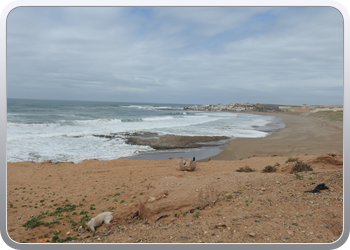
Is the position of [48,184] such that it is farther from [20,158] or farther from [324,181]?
[324,181]

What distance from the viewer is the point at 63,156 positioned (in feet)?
44.9

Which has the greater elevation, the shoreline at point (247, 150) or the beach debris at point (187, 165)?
the beach debris at point (187, 165)

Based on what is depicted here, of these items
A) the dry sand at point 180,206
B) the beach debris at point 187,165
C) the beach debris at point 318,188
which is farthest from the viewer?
the beach debris at point 187,165

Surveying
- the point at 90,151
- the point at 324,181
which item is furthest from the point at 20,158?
the point at 324,181

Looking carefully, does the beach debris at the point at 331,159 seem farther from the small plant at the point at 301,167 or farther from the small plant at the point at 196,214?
the small plant at the point at 196,214

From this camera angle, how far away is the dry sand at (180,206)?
10.9ft

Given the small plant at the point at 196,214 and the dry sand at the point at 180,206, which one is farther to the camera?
the small plant at the point at 196,214

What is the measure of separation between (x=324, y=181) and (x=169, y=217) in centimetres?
377

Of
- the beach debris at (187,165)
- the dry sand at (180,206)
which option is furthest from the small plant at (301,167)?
the beach debris at (187,165)

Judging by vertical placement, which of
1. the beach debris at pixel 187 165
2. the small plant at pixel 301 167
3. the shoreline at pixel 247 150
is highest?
the small plant at pixel 301 167

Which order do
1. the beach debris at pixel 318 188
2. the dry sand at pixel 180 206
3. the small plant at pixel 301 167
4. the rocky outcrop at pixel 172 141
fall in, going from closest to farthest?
the dry sand at pixel 180 206 → the beach debris at pixel 318 188 → the small plant at pixel 301 167 → the rocky outcrop at pixel 172 141

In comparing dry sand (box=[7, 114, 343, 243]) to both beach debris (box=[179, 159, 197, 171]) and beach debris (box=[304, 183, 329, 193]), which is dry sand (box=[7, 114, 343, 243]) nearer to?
beach debris (box=[304, 183, 329, 193])

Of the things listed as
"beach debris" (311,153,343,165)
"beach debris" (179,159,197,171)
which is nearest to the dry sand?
"beach debris" (311,153,343,165)

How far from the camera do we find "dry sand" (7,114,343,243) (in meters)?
3.33
